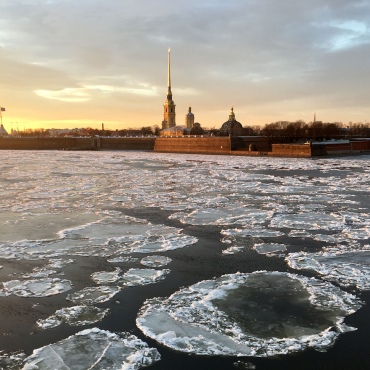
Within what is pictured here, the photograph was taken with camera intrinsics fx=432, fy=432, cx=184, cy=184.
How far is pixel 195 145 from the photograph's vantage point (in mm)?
58656

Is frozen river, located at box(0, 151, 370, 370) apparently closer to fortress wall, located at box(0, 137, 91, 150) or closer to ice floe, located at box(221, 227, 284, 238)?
ice floe, located at box(221, 227, 284, 238)

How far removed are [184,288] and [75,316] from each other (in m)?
1.48

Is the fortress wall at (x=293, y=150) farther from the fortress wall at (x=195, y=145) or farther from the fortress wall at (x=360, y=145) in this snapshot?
the fortress wall at (x=360, y=145)

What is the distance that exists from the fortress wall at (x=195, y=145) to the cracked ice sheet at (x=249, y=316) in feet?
154

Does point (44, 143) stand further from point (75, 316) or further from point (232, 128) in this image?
point (75, 316)

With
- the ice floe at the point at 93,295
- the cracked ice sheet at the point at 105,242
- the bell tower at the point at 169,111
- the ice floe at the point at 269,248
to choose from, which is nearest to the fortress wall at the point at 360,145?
the cracked ice sheet at the point at 105,242

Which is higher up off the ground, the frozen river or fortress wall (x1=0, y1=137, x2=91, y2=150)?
fortress wall (x1=0, y1=137, x2=91, y2=150)

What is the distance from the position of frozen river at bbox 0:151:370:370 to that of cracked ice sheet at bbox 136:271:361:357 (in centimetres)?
2

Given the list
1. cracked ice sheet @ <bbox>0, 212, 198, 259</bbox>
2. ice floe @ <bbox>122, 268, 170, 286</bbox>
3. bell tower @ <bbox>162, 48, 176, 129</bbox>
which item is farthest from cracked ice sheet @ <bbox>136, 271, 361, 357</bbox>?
bell tower @ <bbox>162, 48, 176, 129</bbox>

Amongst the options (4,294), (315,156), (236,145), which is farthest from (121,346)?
(236,145)

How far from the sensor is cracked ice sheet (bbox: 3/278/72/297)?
17.9 ft

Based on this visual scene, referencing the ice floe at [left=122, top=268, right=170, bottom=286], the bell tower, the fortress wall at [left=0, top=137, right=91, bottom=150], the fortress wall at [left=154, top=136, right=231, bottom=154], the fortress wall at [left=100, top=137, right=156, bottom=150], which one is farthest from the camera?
the bell tower

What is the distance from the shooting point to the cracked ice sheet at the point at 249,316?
13.8ft

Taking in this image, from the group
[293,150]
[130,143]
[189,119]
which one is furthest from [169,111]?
[293,150]
